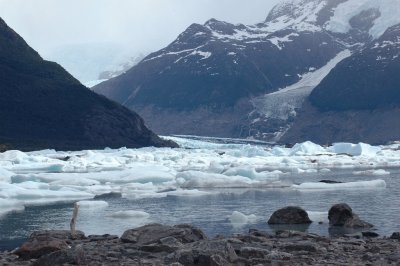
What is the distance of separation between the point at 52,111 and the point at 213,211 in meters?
98.3

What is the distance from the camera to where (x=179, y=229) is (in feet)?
58.9

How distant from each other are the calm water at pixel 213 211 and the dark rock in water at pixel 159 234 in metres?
3.70

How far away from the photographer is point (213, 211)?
28453mm

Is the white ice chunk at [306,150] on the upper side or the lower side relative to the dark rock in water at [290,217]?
upper

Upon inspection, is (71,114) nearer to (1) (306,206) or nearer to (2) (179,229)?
(1) (306,206)

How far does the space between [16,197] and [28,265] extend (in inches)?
813

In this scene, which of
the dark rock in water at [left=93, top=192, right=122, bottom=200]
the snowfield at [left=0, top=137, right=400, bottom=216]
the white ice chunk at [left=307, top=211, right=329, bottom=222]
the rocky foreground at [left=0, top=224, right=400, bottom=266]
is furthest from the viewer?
the dark rock in water at [left=93, top=192, right=122, bottom=200]

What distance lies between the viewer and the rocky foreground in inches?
539

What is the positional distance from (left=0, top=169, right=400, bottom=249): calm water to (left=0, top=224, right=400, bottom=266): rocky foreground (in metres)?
3.66

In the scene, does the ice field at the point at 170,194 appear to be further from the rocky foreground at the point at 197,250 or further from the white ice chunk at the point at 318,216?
the rocky foreground at the point at 197,250

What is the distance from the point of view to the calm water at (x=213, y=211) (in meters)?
23.1

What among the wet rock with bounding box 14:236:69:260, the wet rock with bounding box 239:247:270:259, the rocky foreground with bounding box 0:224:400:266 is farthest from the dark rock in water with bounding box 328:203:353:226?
the wet rock with bounding box 14:236:69:260

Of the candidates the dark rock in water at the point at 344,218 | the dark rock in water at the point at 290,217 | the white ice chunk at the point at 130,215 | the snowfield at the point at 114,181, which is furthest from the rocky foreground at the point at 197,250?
the snowfield at the point at 114,181

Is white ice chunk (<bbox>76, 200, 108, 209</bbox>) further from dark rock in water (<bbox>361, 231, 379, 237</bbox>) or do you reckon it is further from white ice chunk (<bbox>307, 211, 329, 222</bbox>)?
dark rock in water (<bbox>361, 231, 379, 237</bbox>)
